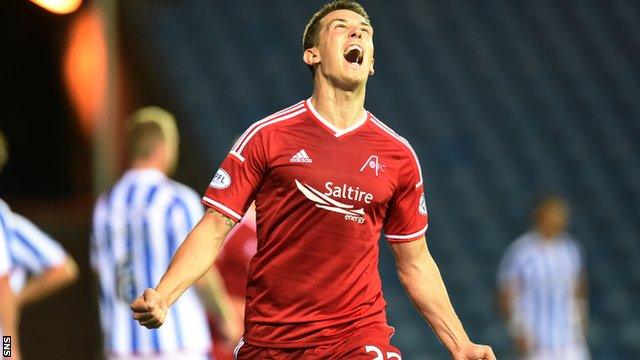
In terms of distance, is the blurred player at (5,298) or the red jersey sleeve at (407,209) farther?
the blurred player at (5,298)

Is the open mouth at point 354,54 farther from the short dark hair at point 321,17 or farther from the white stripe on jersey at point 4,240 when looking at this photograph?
the white stripe on jersey at point 4,240

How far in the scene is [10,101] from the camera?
13008mm

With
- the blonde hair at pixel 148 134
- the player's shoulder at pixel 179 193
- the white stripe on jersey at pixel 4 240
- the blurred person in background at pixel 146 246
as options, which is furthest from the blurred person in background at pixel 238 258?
the white stripe on jersey at pixel 4 240

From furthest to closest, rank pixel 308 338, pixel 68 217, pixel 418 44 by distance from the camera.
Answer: pixel 418 44 < pixel 68 217 < pixel 308 338

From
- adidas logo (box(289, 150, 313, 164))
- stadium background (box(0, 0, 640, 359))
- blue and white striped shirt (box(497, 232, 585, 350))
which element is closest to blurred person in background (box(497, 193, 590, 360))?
blue and white striped shirt (box(497, 232, 585, 350))

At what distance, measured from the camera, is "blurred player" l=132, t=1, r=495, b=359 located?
13.3ft

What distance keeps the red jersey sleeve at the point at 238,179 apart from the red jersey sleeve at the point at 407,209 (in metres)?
0.50

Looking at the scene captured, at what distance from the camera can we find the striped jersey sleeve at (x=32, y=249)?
590cm

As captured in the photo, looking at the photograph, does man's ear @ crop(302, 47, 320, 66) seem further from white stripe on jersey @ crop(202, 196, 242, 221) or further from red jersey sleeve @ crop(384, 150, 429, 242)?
white stripe on jersey @ crop(202, 196, 242, 221)

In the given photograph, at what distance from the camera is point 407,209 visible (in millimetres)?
4270

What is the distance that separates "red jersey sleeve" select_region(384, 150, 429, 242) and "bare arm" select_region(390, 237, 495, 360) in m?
0.04

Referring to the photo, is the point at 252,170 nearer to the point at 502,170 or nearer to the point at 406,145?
the point at 406,145

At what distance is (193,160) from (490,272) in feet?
12.2

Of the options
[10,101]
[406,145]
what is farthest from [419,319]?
[406,145]
